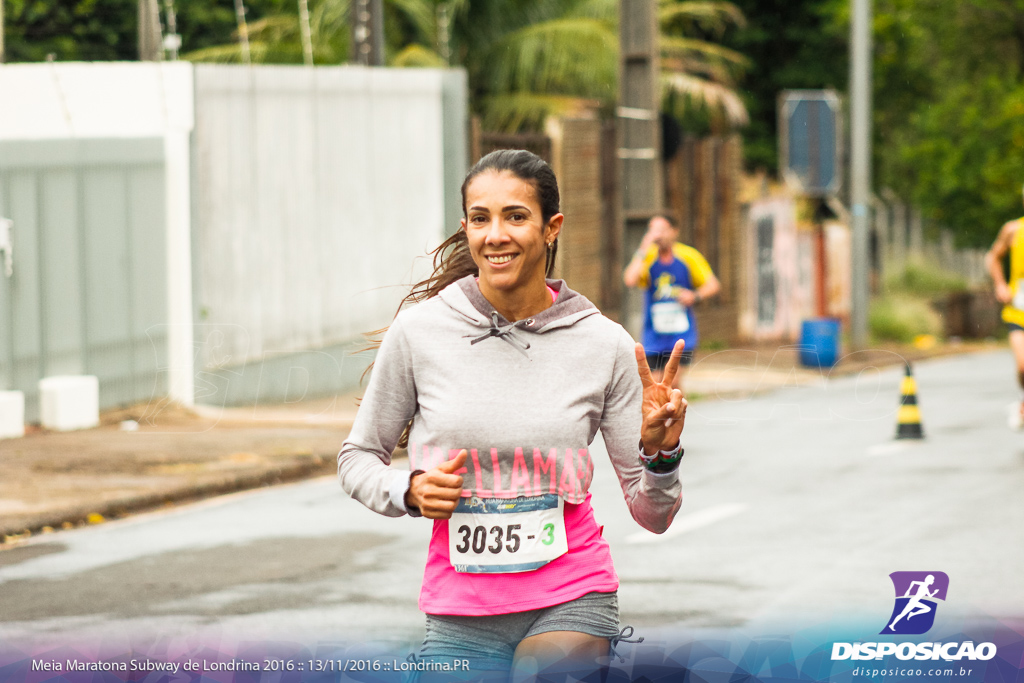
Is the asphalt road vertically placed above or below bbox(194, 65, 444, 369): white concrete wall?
below

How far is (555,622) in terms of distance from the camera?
3.34m

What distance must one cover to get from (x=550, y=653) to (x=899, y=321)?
988 inches

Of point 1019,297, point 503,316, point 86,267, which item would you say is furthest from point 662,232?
point 503,316

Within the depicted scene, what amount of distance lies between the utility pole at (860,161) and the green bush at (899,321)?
3826mm

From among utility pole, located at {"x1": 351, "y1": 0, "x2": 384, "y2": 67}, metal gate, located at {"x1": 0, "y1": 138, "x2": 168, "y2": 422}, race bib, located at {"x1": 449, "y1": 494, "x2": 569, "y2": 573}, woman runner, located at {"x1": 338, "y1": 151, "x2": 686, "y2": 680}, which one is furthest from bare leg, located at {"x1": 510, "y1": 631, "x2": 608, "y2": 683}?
utility pole, located at {"x1": 351, "y1": 0, "x2": 384, "y2": 67}

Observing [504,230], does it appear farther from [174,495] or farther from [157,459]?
[157,459]

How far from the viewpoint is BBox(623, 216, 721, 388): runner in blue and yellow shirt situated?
477 inches

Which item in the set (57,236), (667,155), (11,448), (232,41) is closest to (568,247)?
(667,155)

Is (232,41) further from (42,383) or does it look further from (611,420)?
(611,420)

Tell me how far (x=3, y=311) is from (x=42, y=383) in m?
0.66

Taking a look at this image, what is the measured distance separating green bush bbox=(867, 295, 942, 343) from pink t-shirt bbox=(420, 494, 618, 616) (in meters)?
24.8

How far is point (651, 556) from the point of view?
8.23 meters

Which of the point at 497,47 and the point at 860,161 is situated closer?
the point at 860,161

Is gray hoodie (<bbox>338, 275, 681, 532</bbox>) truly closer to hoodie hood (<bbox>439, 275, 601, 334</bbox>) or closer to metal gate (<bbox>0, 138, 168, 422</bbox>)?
hoodie hood (<bbox>439, 275, 601, 334</bbox>)
